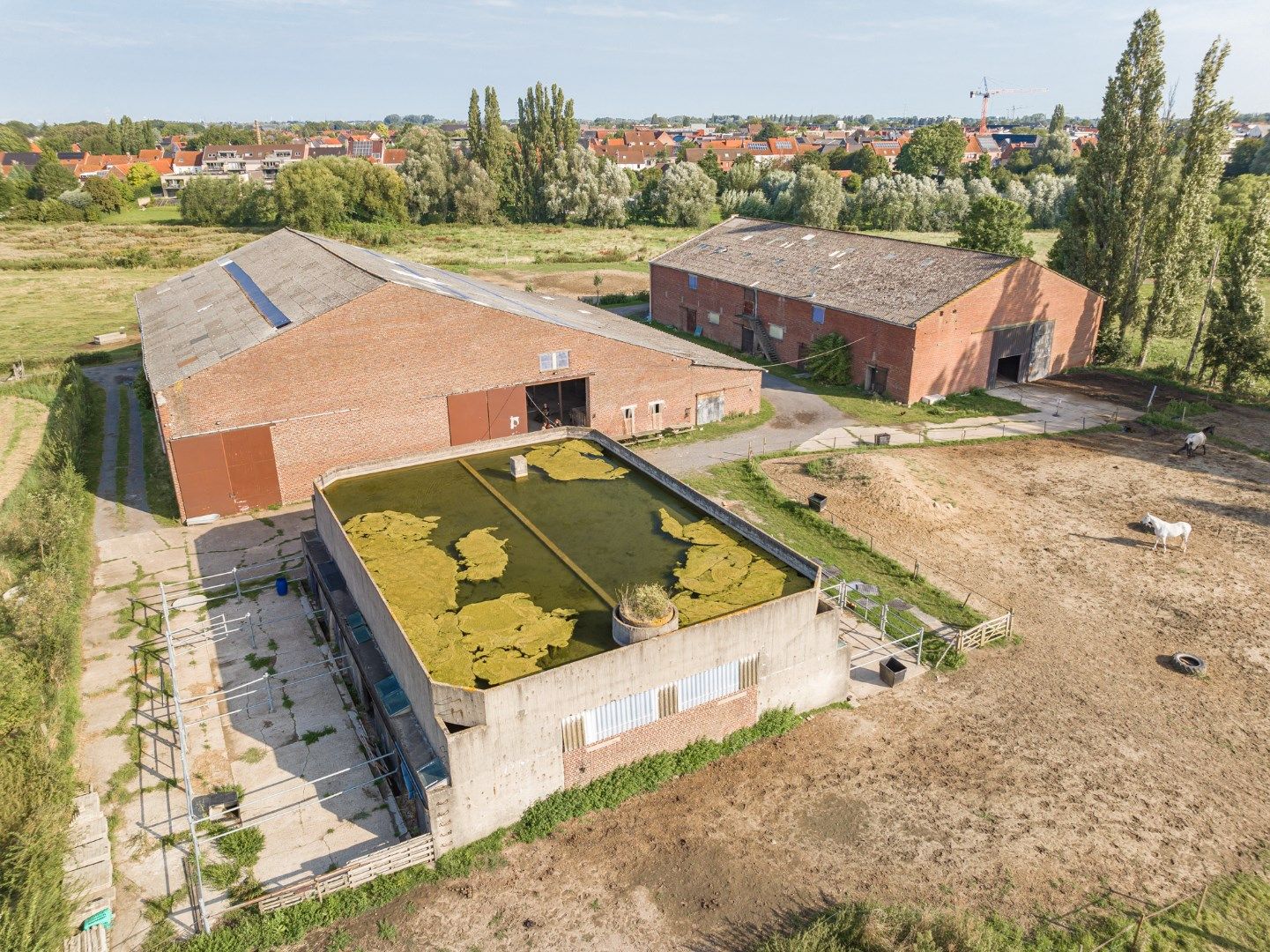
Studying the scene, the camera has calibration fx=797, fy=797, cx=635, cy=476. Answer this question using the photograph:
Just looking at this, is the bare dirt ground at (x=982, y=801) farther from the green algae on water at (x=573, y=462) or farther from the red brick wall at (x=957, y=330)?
the red brick wall at (x=957, y=330)

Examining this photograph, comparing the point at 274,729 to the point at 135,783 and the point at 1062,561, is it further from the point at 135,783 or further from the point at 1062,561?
the point at 1062,561

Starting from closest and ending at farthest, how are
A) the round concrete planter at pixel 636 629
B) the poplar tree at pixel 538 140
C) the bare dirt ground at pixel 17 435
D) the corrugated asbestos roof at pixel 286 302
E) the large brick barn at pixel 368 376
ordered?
the round concrete planter at pixel 636 629
the large brick barn at pixel 368 376
the corrugated asbestos roof at pixel 286 302
the bare dirt ground at pixel 17 435
the poplar tree at pixel 538 140

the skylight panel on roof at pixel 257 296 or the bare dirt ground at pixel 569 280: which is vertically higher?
the skylight panel on roof at pixel 257 296

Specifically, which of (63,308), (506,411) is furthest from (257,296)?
(63,308)

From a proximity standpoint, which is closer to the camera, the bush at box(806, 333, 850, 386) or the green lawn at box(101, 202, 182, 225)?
the bush at box(806, 333, 850, 386)

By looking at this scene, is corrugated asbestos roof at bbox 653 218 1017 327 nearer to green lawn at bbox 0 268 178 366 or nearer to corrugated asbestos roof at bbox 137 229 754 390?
corrugated asbestos roof at bbox 137 229 754 390

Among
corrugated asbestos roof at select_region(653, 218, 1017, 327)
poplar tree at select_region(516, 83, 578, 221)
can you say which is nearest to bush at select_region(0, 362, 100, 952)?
corrugated asbestos roof at select_region(653, 218, 1017, 327)

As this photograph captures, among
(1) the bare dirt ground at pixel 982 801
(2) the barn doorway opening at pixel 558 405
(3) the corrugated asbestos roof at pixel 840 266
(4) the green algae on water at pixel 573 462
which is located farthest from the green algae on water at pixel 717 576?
(3) the corrugated asbestos roof at pixel 840 266
